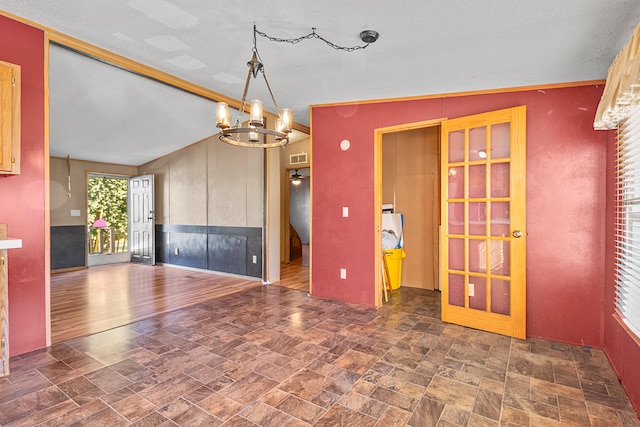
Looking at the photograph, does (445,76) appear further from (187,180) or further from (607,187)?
(187,180)

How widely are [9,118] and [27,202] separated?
0.69 m

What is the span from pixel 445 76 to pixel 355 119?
1.24 meters

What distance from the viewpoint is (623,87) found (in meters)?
1.92

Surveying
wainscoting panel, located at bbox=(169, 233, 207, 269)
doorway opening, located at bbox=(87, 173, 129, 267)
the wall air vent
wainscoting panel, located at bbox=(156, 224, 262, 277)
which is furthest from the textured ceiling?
doorway opening, located at bbox=(87, 173, 129, 267)

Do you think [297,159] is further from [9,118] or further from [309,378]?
[309,378]

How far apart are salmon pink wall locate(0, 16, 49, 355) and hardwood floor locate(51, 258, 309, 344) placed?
0.42 m

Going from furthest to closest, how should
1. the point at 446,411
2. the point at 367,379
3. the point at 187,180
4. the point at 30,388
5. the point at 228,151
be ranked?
the point at 187,180, the point at 228,151, the point at 367,379, the point at 30,388, the point at 446,411

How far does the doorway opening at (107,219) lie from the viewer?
7.20m

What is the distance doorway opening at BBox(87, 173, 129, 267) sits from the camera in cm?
720

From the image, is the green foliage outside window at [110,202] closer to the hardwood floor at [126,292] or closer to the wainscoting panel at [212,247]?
the hardwood floor at [126,292]

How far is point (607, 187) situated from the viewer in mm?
2900

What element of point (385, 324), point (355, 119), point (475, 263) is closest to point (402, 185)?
point (355, 119)

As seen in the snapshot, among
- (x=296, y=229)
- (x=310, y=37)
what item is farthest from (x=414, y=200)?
(x=296, y=229)

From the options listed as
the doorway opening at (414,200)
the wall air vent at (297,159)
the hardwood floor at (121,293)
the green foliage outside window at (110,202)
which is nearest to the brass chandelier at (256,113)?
the doorway opening at (414,200)
